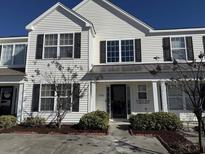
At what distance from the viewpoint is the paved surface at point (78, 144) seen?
23.7ft

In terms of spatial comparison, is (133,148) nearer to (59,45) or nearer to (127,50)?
(59,45)

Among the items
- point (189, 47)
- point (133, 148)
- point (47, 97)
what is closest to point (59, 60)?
point (47, 97)

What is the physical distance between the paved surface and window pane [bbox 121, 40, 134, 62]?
21.6ft

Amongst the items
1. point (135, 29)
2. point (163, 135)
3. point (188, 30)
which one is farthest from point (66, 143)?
point (188, 30)

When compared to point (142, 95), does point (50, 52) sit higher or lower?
higher

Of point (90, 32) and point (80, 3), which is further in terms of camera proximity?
point (80, 3)

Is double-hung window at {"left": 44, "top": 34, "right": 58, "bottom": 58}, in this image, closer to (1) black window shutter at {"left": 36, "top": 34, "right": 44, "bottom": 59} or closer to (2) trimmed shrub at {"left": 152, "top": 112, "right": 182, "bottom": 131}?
(1) black window shutter at {"left": 36, "top": 34, "right": 44, "bottom": 59}

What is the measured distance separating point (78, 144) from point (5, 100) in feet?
31.3

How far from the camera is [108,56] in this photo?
15117 millimetres

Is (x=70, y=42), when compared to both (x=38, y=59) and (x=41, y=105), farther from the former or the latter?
(x=41, y=105)

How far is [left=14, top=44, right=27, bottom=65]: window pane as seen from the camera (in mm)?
15805

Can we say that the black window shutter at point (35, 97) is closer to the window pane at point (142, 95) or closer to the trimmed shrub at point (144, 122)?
the trimmed shrub at point (144, 122)

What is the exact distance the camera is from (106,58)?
49.2ft

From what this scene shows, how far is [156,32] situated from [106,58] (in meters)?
4.18
